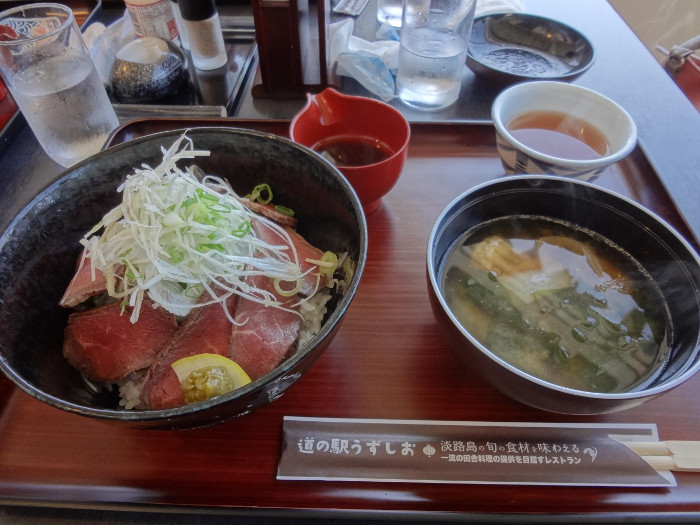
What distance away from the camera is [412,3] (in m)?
1.66

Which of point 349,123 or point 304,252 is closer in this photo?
point 304,252

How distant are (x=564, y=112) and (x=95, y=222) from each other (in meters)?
1.27

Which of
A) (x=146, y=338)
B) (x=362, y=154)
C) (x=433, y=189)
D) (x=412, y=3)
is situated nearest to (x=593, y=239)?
(x=433, y=189)

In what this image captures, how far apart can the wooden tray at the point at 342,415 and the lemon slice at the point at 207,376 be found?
0.11 metres

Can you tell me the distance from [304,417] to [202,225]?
1.39 ft

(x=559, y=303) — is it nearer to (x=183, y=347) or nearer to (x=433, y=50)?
(x=183, y=347)

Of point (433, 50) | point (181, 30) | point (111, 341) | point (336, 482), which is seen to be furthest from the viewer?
point (181, 30)

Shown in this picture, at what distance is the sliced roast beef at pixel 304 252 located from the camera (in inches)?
39.9

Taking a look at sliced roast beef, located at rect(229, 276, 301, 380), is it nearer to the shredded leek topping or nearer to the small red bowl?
the shredded leek topping

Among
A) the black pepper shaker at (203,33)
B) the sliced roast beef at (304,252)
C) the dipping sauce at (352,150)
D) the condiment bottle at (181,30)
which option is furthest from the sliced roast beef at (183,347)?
the condiment bottle at (181,30)

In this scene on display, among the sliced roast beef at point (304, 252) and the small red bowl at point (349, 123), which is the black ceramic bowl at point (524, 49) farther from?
the sliced roast beef at point (304, 252)

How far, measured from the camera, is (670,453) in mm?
826

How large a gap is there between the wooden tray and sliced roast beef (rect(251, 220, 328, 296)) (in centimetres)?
11

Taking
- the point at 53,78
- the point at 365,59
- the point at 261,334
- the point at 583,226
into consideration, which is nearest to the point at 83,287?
the point at 261,334
